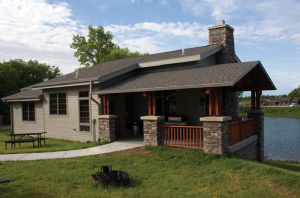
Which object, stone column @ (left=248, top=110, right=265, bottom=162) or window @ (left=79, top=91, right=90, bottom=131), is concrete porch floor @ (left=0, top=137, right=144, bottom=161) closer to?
window @ (left=79, top=91, right=90, bottom=131)

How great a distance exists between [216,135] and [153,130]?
2.46 metres

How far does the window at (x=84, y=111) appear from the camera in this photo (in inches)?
452

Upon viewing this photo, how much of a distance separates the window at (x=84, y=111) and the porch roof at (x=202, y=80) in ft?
4.63

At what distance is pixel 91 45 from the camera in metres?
37.4

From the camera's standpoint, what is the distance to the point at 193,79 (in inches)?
332

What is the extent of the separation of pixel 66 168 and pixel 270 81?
29.3ft

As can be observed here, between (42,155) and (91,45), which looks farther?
(91,45)

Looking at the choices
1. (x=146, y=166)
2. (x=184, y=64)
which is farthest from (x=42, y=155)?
(x=184, y=64)

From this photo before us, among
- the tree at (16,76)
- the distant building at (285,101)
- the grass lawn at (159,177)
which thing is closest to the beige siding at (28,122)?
the grass lawn at (159,177)

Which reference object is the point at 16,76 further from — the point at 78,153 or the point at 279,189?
the point at 279,189

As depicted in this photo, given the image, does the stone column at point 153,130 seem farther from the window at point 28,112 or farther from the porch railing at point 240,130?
the window at point 28,112

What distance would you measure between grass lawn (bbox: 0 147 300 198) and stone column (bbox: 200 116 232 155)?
0.28m

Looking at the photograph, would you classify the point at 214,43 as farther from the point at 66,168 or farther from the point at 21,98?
the point at 21,98

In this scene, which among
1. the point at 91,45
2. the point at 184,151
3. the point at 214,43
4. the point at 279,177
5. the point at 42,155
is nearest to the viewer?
the point at 279,177
